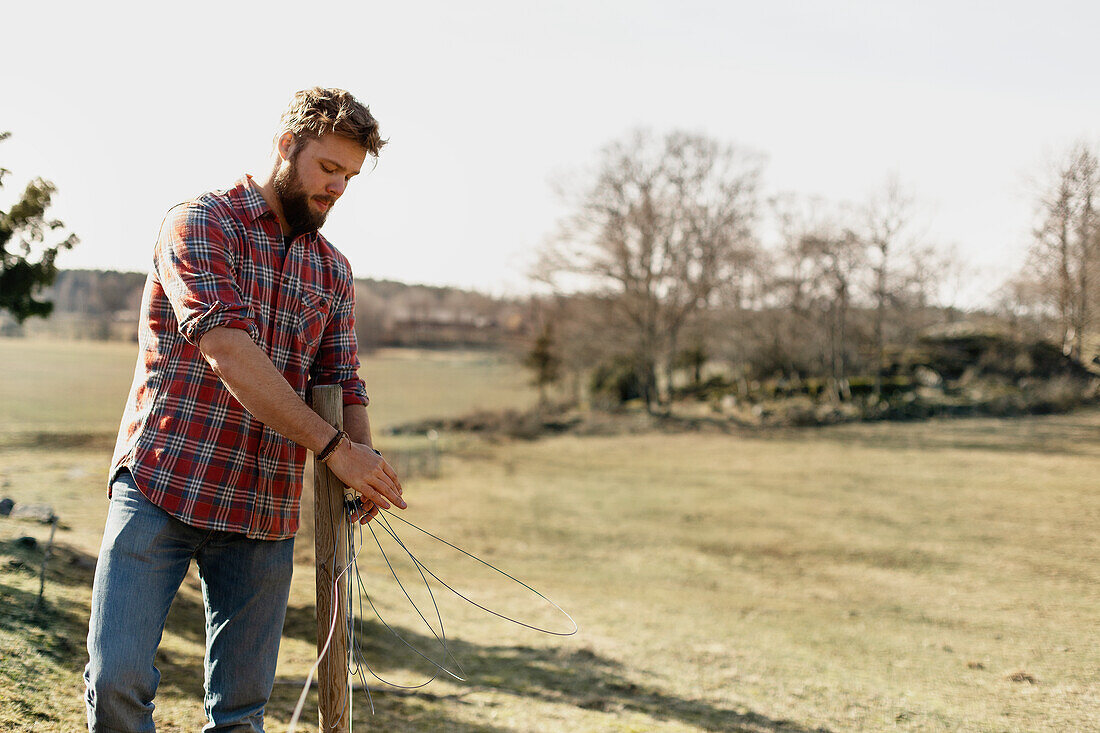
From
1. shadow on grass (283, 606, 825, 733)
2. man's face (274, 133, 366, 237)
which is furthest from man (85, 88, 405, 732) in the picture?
shadow on grass (283, 606, 825, 733)

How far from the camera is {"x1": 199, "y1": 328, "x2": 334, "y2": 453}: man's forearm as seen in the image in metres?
1.72

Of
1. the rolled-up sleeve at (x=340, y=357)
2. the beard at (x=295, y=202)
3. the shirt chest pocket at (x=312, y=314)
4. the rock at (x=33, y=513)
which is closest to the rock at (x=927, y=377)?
the rock at (x=33, y=513)

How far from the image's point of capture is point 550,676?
4965 mm

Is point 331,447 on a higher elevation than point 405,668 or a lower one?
higher

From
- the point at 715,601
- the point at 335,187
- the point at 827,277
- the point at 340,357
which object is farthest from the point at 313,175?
the point at 827,277

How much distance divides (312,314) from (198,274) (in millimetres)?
373

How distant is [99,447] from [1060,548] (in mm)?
17757

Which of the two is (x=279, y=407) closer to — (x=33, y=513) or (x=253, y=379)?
(x=253, y=379)

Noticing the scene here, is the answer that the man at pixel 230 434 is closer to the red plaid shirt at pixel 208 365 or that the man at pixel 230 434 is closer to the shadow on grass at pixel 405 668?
the red plaid shirt at pixel 208 365

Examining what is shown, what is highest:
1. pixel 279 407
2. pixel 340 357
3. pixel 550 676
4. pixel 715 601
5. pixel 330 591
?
pixel 340 357

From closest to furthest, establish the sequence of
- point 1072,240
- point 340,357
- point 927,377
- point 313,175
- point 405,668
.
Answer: point 313,175 < point 340,357 < point 405,668 < point 1072,240 < point 927,377

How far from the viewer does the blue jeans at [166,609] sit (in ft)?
5.60

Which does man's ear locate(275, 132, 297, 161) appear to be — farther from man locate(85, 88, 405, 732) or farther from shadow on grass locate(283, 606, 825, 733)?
shadow on grass locate(283, 606, 825, 733)

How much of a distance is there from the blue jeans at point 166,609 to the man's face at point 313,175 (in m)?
0.78
